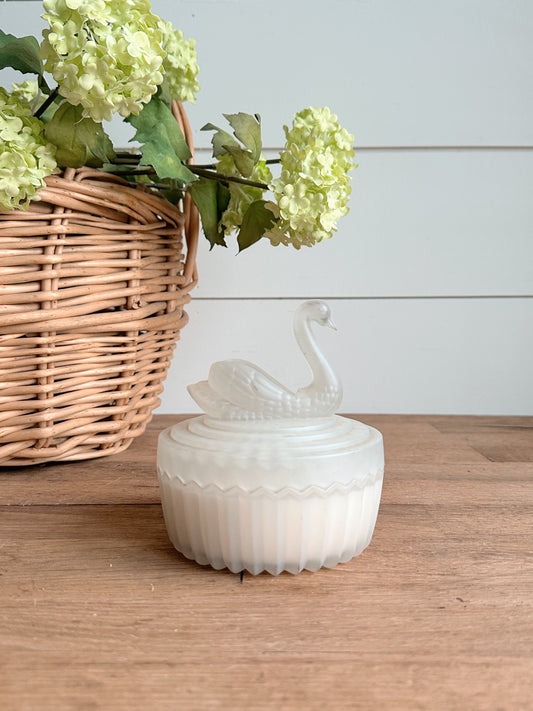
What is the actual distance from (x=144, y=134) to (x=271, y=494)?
0.37 metres

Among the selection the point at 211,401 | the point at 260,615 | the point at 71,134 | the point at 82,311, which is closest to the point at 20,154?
the point at 71,134

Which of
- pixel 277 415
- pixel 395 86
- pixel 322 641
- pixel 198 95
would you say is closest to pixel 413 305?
pixel 395 86

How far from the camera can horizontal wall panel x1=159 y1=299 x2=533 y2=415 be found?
1073 millimetres

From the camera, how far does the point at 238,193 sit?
676mm

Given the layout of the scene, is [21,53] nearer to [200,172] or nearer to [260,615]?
[200,172]

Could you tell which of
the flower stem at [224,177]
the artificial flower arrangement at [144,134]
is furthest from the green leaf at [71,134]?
the flower stem at [224,177]

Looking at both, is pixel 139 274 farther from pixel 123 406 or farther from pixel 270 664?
pixel 270 664

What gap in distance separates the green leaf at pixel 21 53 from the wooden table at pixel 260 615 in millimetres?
392

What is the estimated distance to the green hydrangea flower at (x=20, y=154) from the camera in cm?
56

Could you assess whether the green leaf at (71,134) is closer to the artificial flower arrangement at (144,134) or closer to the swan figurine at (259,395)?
the artificial flower arrangement at (144,134)

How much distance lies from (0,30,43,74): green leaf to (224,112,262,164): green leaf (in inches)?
6.9

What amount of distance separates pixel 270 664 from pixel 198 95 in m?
0.90

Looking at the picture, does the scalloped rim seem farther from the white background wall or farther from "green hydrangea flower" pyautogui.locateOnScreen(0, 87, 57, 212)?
the white background wall

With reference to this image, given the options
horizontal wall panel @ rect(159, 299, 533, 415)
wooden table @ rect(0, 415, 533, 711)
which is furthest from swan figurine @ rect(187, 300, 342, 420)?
horizontal wall panel @ rect(159, 299, 533, 415)
